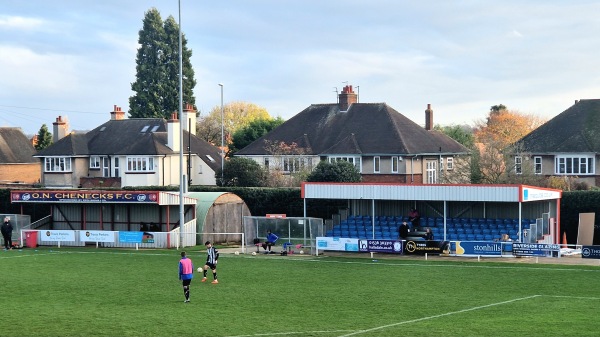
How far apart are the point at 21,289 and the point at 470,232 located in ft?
76.6

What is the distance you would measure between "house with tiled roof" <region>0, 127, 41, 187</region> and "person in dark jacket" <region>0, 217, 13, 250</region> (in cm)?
4209

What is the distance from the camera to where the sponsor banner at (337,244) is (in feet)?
148

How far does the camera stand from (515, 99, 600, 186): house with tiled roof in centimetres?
7169

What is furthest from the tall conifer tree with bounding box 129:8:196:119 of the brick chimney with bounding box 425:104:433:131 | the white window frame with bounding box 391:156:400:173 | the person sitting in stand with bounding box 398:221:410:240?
the person sitting in stand with bounding box 398:221:410:240

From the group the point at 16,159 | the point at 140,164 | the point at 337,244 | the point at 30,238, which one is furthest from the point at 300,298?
the point at 16,159

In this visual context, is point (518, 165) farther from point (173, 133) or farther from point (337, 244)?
point (173, 133)

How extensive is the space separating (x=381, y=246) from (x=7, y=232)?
64.9ft

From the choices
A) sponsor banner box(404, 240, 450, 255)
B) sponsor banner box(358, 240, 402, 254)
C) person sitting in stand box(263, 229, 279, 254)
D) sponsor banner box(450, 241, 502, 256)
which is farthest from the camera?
person sitting in stand box(263, 229, 279, 254)

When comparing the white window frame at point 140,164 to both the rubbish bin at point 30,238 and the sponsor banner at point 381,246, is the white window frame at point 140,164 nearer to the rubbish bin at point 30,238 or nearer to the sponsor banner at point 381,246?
the rubbish bin at point 30,238

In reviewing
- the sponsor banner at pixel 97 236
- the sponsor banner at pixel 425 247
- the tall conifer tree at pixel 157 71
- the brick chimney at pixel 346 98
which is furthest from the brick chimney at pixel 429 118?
the sponsor banner at pixel 97 236

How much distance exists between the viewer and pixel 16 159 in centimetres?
9312

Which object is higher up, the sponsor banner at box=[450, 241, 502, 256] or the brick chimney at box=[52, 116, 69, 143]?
the brick chimney at box=[52, 116, 69, 143]

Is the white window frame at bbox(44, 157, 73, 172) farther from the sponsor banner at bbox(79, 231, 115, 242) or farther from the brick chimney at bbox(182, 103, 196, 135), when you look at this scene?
the sponsor banner at bbox(79, 231, 115, 242)

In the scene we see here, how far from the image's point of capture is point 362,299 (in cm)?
3003
